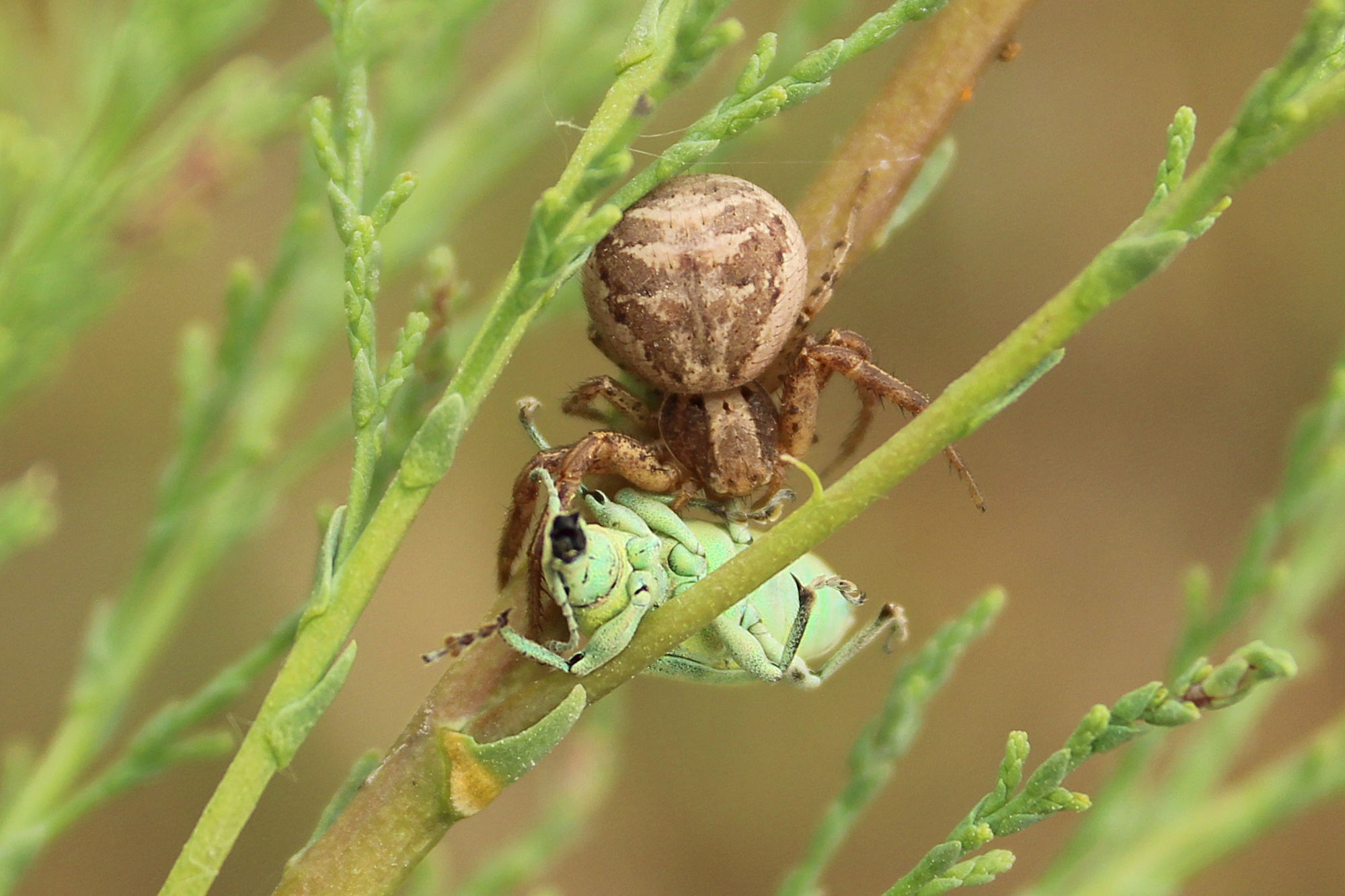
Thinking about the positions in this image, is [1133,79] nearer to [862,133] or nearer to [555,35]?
[555,35]

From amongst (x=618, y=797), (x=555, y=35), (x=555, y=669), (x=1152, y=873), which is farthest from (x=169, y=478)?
(x=618, y=797)

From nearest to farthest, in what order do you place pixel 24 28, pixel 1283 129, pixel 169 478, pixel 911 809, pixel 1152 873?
pixel 1283 129 < pixel 169 478 < pixel 1152 873 < pixel 24 28 < pixel 911 809

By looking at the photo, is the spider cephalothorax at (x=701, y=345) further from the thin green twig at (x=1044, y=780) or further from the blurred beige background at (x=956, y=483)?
the blurred beige background at (x=956, y=483)

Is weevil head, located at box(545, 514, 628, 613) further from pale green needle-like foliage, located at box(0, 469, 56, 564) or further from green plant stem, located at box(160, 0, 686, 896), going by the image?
pale green needle-like foliage, located at box(0, 469, 56, 564)

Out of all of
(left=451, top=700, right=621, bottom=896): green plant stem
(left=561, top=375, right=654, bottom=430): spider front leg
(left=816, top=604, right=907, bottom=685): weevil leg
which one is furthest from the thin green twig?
(left=451, top=700, right=621, bottom=896): green plant stem

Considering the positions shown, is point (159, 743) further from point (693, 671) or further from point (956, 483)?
point (956, 483)

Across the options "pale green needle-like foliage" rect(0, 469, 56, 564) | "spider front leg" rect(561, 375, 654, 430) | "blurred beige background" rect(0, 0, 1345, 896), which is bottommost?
"blurred beige background" rect(0, 0, 1345, 896)
